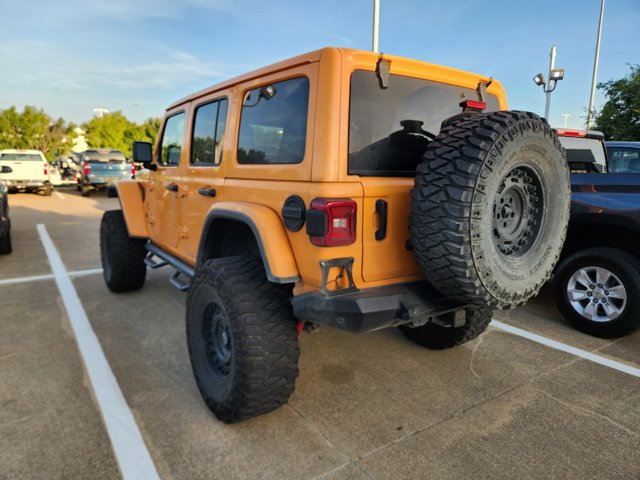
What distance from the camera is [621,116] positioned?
15391 millimetres

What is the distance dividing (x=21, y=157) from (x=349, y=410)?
1725 centimetres

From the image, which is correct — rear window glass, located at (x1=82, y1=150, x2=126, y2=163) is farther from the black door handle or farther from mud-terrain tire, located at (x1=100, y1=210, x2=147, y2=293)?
the black door handle

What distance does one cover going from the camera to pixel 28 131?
27.8 metres

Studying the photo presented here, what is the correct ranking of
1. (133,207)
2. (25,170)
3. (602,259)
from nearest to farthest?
1. (602,259)
2. (133,207)
3. (25,170)

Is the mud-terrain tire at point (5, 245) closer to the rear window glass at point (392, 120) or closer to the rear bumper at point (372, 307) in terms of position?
the rear bumper at point (372, 307)

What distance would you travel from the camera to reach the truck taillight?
2.04m

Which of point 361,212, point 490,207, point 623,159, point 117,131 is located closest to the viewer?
point 490,207

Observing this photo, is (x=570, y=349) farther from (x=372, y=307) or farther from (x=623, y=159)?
(x=623, y=159)

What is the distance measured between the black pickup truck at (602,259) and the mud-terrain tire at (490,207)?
5.93 feet

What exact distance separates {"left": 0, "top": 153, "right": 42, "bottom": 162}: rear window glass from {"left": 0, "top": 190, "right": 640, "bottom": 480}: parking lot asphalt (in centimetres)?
1403

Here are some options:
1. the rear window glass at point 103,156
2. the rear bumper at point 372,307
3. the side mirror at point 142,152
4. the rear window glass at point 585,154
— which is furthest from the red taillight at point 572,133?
the rear window glass at point 103,156

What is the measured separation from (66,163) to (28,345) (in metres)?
28.0

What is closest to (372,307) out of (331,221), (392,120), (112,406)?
(331,221)

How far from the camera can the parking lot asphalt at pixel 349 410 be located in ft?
7.22
